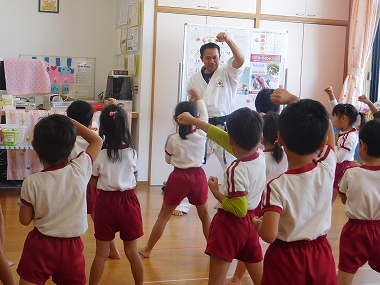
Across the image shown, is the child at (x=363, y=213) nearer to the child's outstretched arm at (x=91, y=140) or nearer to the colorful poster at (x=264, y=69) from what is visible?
the child's outstretched arm at (x=91, y=140)

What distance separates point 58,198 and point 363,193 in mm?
1374

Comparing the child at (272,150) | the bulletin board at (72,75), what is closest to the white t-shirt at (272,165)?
the child at (272,150)

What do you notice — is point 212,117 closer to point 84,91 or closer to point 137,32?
point 137,32

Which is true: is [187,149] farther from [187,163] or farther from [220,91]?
[220,91]

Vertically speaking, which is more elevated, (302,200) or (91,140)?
(91,140)

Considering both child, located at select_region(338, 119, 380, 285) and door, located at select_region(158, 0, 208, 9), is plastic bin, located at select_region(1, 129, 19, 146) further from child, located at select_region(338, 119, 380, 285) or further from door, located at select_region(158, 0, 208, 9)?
Answer: child, located at select_region(338, 119, 380, 285)

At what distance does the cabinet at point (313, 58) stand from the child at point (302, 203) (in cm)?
439

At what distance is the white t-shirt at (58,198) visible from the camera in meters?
1.95

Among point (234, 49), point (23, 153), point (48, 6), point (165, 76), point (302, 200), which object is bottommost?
point (23, 153)

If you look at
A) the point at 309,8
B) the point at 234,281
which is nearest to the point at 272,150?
the point at 234,281

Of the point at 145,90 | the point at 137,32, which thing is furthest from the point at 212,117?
the point at 137,32

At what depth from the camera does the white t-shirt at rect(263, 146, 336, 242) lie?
1667mm

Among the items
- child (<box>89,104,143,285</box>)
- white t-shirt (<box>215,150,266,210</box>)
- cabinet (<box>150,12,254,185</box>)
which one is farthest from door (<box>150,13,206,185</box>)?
white t-shirt (<box>215,150,266,210</box>)

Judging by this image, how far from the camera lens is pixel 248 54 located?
5.65m
